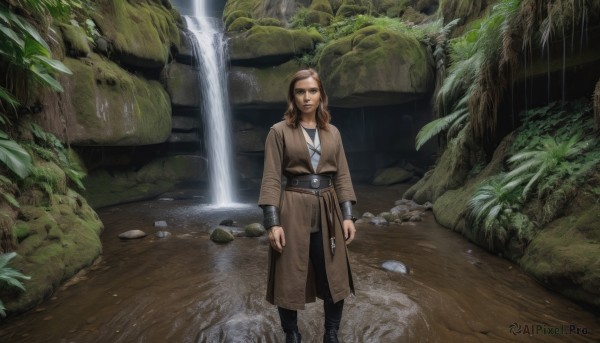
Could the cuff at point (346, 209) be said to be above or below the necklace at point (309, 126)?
below

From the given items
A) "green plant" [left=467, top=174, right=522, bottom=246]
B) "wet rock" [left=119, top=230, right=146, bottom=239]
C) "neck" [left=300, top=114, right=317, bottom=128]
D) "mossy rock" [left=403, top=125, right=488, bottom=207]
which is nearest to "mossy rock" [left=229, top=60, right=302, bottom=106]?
"mossy rock" [left=403, top=125, right=488, bottom=207]

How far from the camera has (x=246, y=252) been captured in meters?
5.81

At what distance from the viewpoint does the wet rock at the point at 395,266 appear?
15.4 feet

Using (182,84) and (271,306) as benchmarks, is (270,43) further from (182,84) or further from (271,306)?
(271,306)

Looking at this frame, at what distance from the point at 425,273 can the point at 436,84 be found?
949 cm

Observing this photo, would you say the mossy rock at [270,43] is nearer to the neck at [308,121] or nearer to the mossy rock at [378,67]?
the mossy rock at [378,67]

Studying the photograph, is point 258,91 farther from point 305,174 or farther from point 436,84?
point 305,174

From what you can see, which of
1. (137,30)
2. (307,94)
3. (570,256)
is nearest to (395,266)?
(570,256)

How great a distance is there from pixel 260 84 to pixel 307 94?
1229cm

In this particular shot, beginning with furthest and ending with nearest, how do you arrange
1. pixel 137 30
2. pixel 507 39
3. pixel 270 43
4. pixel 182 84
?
pixel 270 43 → pixel 182 84 → pixel 137 30 → pixel 507 39

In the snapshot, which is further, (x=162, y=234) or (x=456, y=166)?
(x=456, y=166)

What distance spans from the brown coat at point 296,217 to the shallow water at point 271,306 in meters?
0.80

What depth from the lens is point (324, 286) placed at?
2549mm

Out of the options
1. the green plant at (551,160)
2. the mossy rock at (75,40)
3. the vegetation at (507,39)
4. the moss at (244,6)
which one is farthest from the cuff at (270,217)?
the moss at (244,6)
